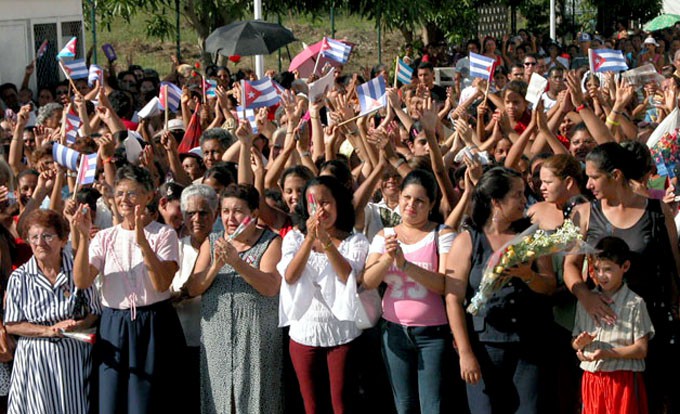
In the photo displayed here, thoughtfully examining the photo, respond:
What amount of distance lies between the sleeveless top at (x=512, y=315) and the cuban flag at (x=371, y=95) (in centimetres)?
281

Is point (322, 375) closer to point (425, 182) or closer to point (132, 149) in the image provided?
point (425, 182)

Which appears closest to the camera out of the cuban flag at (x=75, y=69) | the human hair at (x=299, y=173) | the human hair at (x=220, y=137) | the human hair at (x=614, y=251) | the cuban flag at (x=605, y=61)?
the human hair at (x=614, y=251)

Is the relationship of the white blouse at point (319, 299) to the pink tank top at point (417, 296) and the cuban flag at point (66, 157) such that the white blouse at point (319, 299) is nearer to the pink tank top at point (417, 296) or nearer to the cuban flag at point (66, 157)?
the pink tank top at point (417, 296)

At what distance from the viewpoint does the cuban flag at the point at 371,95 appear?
8.82 metres

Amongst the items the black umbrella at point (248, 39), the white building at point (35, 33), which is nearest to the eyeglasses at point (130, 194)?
the black umbrella at point (248, 39)

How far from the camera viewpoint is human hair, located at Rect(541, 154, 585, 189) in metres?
6.86

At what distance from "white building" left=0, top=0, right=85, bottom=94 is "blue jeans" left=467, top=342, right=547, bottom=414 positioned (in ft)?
41.7

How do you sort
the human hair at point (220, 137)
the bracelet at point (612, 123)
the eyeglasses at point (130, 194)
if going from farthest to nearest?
the human hair at point (220, 137), the bracelet at point (612, 123), the eyeglasses at point (130, 194)

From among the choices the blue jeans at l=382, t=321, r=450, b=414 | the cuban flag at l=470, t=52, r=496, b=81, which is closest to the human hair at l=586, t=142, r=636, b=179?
the blue jeans at l=382, t=321, r=450, b=414

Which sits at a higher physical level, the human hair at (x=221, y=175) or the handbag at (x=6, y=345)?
the human hair at (x=221, y=175)

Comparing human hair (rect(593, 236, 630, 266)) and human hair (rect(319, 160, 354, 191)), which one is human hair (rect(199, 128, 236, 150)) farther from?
human hair (rect(593, 236, 630, 266))

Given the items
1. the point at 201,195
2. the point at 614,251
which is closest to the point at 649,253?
the point at 614,251

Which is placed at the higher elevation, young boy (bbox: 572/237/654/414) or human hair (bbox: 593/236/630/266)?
→ human hair (bbox: 593/236/630/266)

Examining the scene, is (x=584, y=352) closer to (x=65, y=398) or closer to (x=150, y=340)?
(x=150, y=340)
